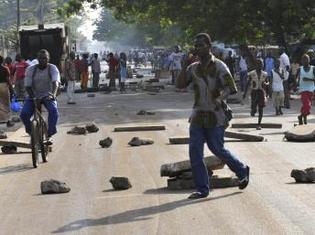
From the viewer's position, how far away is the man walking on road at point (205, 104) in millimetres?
8656

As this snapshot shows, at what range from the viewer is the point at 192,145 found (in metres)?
8.73

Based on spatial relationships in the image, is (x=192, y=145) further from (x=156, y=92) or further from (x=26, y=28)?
(x=26, y=28)

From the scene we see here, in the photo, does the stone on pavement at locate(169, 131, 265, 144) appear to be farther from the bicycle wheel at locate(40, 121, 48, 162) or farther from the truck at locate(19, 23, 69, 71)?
the truck at locate(19, 23, 69, 71)

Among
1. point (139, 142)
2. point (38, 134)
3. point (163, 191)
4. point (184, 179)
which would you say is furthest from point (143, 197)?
point (139, 142)

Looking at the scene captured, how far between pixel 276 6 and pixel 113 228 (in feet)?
86.1

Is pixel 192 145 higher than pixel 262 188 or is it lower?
higher

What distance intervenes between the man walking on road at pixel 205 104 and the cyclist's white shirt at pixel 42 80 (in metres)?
4.18

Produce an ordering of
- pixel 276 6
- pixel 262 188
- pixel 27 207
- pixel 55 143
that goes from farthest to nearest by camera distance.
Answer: pixel 276 6 < pixel 55 143 < pixel 262 188 < pixel 27 207

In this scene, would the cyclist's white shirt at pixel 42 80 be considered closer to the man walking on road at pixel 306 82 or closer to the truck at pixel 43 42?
the man walking on road at pixel 306 82

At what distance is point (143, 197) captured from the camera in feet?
29.4

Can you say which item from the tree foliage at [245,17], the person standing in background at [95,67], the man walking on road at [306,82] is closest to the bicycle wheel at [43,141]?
the man walking on road at [306,82]

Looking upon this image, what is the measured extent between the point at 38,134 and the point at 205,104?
4.41 meters

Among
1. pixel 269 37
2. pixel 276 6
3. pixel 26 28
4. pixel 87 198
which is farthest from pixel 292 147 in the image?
pixel 26 28

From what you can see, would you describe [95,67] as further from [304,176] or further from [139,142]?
[304,176]
